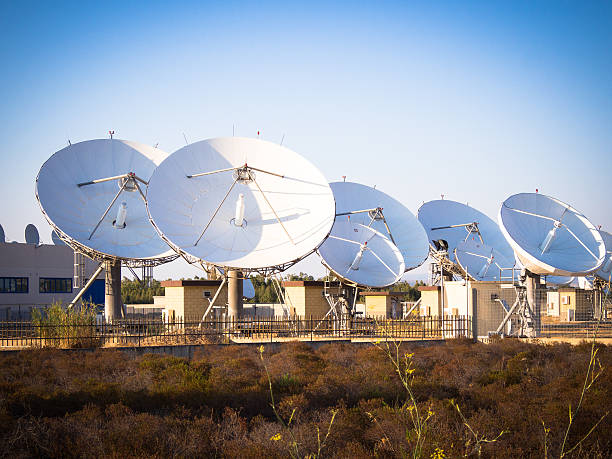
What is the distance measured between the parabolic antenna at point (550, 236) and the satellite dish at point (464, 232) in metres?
10.9

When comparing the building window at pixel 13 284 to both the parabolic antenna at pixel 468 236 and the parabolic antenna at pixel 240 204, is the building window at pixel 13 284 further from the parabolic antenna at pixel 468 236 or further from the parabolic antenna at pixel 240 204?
the parabolic antenna at pixel 468 236

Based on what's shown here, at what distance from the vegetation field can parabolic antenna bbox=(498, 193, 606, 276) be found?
9.04m

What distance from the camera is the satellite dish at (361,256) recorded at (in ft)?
118

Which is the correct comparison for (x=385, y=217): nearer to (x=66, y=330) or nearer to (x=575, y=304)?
(x=66, y=330)

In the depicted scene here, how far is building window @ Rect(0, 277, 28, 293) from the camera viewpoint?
5103 cm

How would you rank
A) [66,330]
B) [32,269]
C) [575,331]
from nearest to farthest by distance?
[66,330], [575,331], [32,269]

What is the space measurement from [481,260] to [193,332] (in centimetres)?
2483

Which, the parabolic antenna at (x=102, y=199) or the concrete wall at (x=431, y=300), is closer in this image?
the parabolic antenna at (x=102, y=199)

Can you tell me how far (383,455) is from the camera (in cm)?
1058

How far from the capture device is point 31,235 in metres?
57.8

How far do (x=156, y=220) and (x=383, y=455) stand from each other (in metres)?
20.2

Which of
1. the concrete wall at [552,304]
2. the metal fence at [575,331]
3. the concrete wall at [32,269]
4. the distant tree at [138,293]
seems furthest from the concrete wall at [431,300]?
the distant tree at [138,293]

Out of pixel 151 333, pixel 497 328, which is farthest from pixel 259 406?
pixel 497 328

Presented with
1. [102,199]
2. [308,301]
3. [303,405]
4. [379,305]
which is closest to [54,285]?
[102,199]
